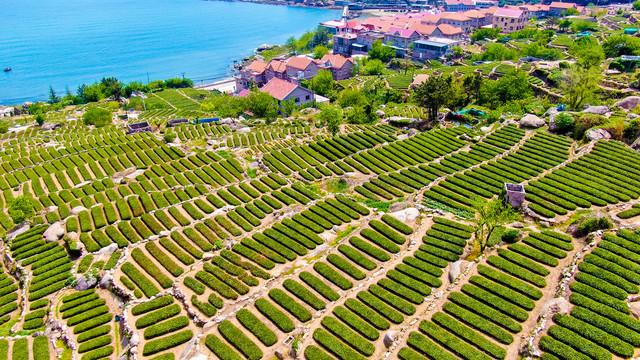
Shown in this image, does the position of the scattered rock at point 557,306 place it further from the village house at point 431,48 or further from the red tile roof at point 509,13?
the red tile roof at point 509,13

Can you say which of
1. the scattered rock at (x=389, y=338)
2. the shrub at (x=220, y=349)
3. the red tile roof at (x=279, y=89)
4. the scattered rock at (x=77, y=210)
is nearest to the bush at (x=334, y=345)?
the scattered rock at (x=389, y=338)

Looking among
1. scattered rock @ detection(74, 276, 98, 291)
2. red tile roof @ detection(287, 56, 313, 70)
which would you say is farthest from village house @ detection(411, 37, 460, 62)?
scattered rock @ detection(74, 276, 98, 291)

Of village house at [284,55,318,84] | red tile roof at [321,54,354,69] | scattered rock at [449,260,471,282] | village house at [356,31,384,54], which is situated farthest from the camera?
village house at [356,31,384,54]

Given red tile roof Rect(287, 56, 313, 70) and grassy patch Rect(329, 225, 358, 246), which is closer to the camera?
grassy patch Rect(329, 225, 358, 246)

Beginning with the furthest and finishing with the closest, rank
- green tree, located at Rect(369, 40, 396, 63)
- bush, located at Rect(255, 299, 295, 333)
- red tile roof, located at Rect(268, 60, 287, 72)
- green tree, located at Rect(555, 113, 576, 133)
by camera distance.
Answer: green tree, located at Rect(369, 40, 396, 63) < red tile roof, located at Rect(268, 60, 287, 72) < green tree, located at Rect(555, 113, 576, 133) < bush, located at Rect(255, 299, 295, 333)

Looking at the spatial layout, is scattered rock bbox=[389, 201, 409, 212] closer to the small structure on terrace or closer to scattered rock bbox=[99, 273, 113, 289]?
the small structure on terrace

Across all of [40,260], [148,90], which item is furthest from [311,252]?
[148,90]

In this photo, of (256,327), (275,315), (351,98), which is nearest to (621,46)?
(351,98)
